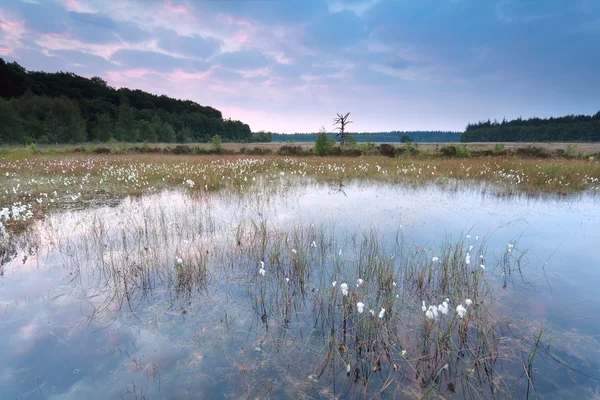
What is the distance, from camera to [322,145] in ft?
96.7

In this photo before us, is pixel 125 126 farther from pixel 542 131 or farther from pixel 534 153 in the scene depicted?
pixel 542 131

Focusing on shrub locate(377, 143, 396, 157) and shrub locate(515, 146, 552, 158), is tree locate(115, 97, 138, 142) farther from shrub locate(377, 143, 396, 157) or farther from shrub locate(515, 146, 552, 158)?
shrub locate(515, 146, 552, 158)

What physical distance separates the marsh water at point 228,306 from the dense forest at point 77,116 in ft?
151

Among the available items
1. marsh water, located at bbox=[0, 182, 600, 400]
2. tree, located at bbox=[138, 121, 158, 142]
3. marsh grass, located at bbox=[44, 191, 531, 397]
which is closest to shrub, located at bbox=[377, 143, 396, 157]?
marsh water, located at bbox=[0, 182, 600, 400]

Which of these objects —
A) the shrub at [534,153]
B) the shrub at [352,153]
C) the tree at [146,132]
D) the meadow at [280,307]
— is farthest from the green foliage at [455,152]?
the tree at [146,132]

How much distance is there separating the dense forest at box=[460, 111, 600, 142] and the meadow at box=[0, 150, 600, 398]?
331ft

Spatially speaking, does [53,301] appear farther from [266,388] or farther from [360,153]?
[360,153]

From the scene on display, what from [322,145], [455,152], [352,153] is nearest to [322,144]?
[322,145]

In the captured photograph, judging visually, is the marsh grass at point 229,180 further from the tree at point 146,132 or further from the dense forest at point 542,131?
the dense forest at point 542,131

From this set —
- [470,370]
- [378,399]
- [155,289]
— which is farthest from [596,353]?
[155,289]

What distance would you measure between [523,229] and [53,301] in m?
A: 9.58

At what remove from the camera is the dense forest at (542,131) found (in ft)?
261

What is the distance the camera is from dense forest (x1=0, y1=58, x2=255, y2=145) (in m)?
51.8

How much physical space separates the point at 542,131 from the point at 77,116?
125633 mm
